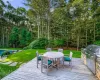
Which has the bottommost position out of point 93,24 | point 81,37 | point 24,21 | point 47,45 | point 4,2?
point 47,45

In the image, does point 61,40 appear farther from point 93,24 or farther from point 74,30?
point 93,24

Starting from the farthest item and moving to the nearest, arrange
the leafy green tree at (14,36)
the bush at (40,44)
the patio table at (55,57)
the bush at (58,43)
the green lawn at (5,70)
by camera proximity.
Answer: the leafy green tree at (14,36), the bush at (58,43), the bush at (40,44), the patio table at (55,57), the green lawn at (5,70)

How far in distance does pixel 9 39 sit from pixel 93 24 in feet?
41.2

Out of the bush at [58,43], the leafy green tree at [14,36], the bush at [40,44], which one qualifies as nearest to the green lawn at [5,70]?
the bush at [40,44]

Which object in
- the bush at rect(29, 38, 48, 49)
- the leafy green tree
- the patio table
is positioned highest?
the leafy green tree

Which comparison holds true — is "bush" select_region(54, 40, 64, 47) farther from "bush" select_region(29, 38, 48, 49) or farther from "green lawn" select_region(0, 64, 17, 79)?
"green lawn" select_region(0, 64, 17, 79)

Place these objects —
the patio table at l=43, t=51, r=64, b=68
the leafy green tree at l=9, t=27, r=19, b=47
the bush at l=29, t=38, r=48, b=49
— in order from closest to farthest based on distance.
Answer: the patio table at l=43, t=51, r=64, b=68, the bush at l=29, t=38, r=48, b=49, the leafy green tree at l=9, t=27, r=19, b=47

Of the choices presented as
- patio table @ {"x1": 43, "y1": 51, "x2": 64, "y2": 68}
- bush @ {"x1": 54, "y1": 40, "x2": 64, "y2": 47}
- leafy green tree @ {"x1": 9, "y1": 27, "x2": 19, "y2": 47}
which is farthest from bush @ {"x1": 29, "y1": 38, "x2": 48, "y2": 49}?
patio table @ {"x1": 43, "y1": 51, "x2": 64, "y2": 68}

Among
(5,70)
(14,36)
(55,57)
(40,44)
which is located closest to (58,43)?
(40,44)

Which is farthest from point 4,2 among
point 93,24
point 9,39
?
point 93,24

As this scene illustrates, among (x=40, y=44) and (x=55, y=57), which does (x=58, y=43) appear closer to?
(x=40, y=44)

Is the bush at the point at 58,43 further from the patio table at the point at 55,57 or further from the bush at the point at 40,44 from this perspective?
the patio table at the point at 55,57

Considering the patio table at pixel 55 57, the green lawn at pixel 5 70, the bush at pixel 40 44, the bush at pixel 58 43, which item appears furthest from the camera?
the bush at pixel 58 43

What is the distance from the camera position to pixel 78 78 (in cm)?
498
